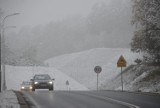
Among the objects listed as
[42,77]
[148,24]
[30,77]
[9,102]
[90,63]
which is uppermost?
[90,63]

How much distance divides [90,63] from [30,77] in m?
15.4

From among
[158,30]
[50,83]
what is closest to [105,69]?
[50,83]

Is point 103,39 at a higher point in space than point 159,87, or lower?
higher

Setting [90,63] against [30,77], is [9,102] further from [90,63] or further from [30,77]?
[90,63]

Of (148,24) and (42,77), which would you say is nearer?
(148,24)

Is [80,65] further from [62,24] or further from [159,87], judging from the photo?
[159,87]

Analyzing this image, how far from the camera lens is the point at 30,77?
87125 mm

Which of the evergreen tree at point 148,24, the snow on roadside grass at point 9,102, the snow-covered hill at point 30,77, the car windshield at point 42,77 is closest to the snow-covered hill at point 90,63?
the snow-covered hill at point 30,77

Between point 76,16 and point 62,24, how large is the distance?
9.47m

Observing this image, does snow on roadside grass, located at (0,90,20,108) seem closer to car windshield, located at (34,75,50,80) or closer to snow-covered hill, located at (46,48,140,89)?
car windshield, located at (34,75,50,80)

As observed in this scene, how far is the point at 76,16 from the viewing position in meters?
152

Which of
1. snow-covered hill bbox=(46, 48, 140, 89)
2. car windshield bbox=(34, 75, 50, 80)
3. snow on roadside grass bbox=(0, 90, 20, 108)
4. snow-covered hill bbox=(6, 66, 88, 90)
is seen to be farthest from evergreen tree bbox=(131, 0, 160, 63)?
snow-covered hill bbox=(6, 66, 88, 90)

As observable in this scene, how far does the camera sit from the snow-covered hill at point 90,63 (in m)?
84.3

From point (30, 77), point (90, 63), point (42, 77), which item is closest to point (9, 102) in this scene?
point (42, 77)
